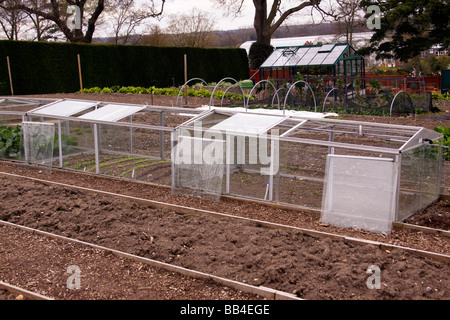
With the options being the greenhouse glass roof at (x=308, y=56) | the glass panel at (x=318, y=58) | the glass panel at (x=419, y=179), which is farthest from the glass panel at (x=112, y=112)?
the glass panel at (x=318, y=58)

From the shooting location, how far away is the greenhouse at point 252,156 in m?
6.72

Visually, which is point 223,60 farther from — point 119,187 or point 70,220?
point 70,220

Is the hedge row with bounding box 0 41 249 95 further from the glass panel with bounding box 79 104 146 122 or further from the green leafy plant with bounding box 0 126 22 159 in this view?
the glass panel with bounding box 79 104 146 122

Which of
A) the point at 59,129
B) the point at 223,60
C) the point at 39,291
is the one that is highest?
the point at 223,60

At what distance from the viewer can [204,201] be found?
8.15 meters

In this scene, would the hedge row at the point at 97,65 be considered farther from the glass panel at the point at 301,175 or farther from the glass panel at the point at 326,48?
the glass panel at the point at 301,175

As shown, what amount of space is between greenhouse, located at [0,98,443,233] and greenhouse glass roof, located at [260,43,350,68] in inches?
417

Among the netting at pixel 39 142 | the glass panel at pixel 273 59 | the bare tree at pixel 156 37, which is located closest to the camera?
the netting at pixel 39 142

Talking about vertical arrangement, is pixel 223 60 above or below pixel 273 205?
above

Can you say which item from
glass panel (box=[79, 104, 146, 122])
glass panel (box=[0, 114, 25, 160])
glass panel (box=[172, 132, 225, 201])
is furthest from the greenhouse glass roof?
glass panel (box=[172, 132, 225, 201])

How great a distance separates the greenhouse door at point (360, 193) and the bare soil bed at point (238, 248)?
0.78 m
